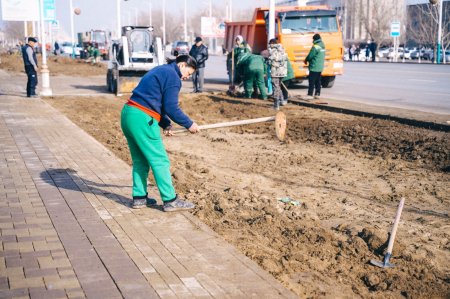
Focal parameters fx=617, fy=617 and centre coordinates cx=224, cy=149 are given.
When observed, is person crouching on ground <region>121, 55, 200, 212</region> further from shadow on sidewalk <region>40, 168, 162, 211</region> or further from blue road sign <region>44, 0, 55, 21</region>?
blue road sign <region>44, 0, 55, 21</region>

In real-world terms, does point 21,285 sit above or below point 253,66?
below

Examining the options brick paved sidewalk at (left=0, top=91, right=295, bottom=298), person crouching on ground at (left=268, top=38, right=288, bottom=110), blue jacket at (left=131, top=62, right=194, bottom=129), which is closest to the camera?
brick paved sidewalk at (left=0, top=91, right=295, bottom=298)

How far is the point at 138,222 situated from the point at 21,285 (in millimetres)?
1889

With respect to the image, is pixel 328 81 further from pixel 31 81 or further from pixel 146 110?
pixel 146 110

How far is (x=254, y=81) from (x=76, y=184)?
12686 mm

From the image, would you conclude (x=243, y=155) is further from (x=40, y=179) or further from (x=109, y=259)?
(x=109, y=259)

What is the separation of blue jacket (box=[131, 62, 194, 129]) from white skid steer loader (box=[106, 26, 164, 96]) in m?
15.3

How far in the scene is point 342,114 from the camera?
52.5 feet

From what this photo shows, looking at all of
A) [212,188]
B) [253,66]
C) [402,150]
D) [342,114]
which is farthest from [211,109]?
[212,188]

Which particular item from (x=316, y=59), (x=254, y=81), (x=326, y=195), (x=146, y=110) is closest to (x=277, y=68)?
(x=316, y=59)

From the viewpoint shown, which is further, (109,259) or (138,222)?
(138,222)

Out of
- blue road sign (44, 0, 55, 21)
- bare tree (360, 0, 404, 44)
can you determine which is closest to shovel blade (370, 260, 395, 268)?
blue road sign (44, 0, 55, 21)

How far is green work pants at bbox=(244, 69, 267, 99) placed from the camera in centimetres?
1952

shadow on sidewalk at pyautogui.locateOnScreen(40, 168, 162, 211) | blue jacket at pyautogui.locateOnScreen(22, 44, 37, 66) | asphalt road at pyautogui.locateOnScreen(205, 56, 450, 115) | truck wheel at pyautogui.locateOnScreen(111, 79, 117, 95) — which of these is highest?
blue jacket at pyautogui.locateOnScreen(22, 44, 37, 66)
